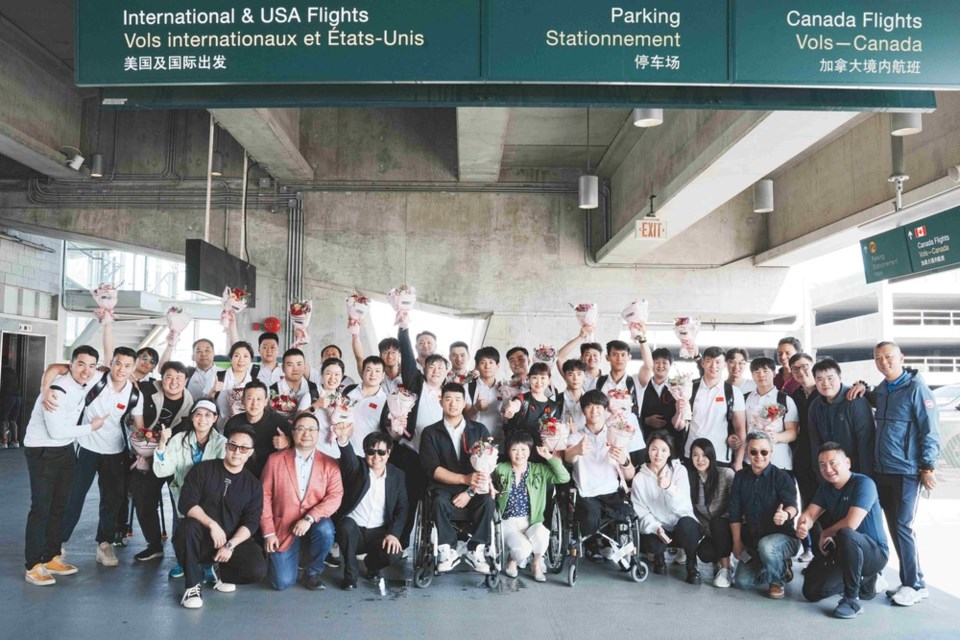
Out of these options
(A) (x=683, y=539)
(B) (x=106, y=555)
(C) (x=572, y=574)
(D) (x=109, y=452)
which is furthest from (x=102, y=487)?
(A) (x=683, y=539)

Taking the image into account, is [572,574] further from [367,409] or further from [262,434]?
Answer: [262,434]

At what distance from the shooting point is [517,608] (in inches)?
179

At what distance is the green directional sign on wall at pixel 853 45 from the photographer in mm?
3594

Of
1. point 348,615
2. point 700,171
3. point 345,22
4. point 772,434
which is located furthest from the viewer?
point 700,171

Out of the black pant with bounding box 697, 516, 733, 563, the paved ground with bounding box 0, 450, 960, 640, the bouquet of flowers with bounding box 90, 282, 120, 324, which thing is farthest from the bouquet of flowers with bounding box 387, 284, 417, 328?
the black pant with bounding box 697, 516, 733, 563

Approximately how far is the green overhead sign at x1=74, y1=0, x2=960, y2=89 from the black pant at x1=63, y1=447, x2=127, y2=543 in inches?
119

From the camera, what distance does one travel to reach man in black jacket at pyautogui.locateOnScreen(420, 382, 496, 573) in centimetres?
504

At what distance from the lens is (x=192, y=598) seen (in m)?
4.47

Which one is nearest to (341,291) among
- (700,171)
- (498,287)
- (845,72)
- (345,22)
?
(498,287)

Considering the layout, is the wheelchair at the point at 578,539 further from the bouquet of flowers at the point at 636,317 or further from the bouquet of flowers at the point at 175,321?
the bouquet of flowers at the point at 175,321

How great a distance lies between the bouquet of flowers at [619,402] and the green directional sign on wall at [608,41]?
2.51 m

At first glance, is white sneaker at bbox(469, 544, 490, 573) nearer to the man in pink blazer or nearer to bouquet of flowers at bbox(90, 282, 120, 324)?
the man in pink blazer

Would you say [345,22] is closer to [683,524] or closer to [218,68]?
[218,68]

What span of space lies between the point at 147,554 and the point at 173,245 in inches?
253
